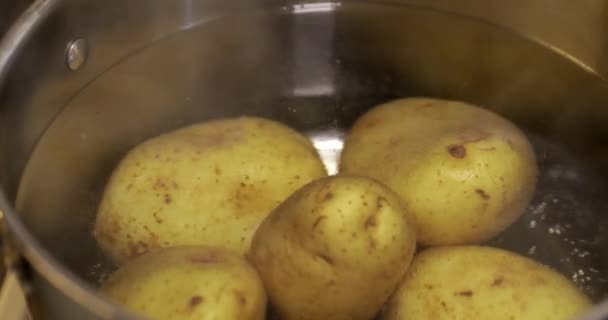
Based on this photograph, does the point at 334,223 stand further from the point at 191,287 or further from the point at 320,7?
the point at 320,7

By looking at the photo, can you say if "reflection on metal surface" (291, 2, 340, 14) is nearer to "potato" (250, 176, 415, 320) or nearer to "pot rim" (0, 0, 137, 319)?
"potato" (250, 176, 415, 320)

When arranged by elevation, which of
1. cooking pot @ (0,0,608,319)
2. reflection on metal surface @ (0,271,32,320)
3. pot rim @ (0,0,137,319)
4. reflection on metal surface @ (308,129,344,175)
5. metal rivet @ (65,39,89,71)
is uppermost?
pot rim @ (0,0,137,319)

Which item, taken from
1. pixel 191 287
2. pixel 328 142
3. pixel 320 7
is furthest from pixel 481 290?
pixel 320 7

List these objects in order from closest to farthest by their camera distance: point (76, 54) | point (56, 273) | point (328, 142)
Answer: point (56, 273)
point (76, 54)
point (328, 142)

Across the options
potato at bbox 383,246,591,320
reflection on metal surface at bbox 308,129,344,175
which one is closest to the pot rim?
potato at bbox 383,246,591,320

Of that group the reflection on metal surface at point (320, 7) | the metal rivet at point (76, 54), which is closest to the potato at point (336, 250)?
the metal rivet at point (76, 54)
